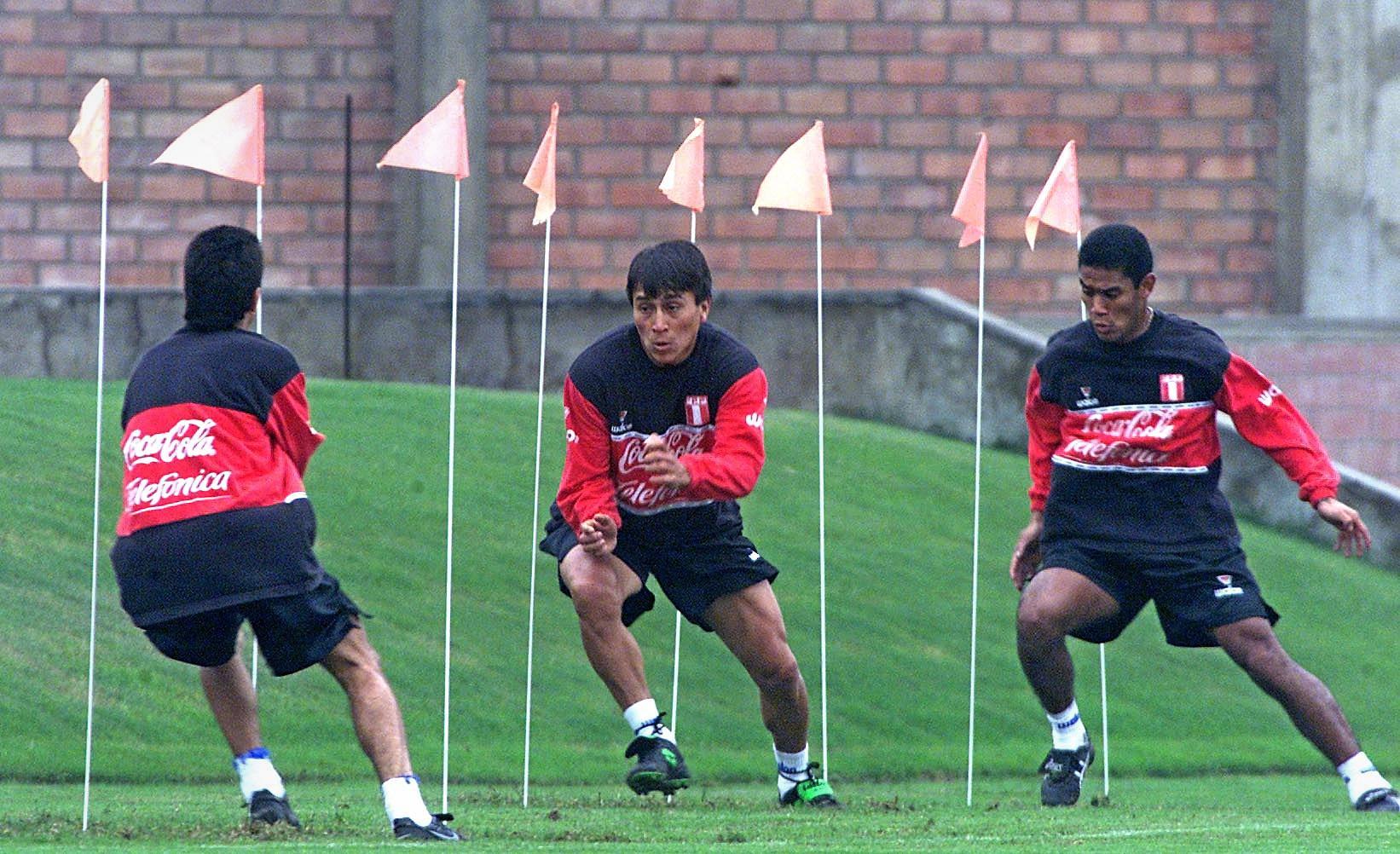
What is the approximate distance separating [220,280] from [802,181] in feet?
10.8

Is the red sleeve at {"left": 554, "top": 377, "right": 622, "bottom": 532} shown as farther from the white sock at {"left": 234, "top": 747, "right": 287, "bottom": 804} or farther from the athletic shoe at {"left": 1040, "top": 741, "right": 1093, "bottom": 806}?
the athletic shoe at {"left": 1040, "top": 741, "right": 1093, "bottom": 806}

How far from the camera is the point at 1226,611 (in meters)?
7.95

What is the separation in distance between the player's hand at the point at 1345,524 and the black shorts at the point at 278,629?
3300mm

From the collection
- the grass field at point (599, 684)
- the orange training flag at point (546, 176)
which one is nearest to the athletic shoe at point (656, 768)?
the grass field at point (599, 684)

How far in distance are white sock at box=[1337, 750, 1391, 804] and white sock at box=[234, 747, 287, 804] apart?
3580 mm

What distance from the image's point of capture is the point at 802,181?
9.41 meters

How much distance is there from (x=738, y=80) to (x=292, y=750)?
11.3 metres

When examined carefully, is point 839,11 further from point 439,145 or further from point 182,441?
point 182,441

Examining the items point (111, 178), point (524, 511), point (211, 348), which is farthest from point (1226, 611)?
point (111, 178)

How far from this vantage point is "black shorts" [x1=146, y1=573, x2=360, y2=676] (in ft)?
21.7

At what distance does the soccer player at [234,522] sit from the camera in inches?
257

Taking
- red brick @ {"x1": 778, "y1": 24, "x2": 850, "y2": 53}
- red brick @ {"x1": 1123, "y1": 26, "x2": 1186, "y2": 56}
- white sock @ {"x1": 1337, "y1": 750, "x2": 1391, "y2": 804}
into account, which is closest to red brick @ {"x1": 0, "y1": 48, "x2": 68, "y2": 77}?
red brick @ {"x1": 778, "y1": 24, "x2": 850, "y2": 53}

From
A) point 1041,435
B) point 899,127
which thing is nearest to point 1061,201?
point 1041,435

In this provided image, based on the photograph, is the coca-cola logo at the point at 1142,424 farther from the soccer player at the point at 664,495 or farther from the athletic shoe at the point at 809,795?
the athletic shoe at the point at 809,795
